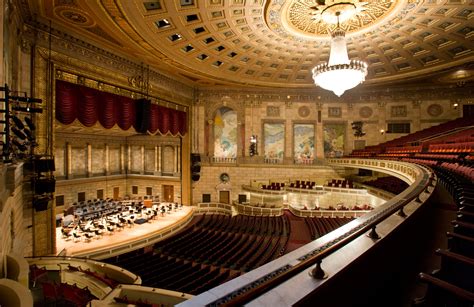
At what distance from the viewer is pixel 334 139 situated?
21.8 m

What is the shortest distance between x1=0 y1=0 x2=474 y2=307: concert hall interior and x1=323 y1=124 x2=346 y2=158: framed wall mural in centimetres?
12

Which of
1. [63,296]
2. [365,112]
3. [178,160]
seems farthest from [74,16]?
[365,112]

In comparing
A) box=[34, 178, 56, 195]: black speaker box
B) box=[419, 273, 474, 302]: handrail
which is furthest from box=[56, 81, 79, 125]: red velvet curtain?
box=[419, 273, 474, 302]: handrail

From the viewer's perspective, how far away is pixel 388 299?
256cm

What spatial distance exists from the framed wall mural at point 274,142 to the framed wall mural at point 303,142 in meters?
1.10

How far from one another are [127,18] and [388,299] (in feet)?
38.6

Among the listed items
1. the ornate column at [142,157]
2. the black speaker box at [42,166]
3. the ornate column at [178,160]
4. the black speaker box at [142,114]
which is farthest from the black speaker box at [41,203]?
the ornate column at [142,157]

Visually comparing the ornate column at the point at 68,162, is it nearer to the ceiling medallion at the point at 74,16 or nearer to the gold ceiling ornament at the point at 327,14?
the ceiling medallion at the point at 74,16

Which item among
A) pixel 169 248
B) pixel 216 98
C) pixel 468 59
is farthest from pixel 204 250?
pixel 468 59

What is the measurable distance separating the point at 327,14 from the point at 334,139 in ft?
43.0

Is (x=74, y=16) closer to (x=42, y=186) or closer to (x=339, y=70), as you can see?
(x=42, y=186)

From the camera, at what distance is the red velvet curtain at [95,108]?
1102 centimetres

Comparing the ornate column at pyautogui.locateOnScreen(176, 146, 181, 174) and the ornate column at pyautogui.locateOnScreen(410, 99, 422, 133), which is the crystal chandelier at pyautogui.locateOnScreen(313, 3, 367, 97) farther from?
the ornate column at pyautogui.locateOnScreen(176, 146, 181, 174)

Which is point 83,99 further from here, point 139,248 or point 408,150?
point 408,150
